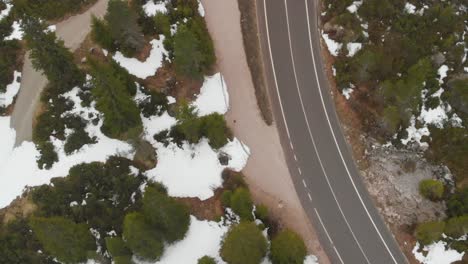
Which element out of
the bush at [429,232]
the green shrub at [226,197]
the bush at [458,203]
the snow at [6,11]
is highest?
the snow at [6,11]

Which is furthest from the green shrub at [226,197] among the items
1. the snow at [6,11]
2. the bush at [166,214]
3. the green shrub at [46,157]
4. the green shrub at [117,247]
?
the snow at [6,11]

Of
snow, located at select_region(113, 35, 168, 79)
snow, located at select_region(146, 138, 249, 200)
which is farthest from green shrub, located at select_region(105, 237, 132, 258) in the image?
snow, located at select_region(113, 35, 168, 79)

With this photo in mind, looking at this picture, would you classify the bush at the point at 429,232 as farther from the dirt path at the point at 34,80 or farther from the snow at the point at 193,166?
the dirt path at the point at 34,80

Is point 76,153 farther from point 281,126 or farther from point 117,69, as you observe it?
point 281,126

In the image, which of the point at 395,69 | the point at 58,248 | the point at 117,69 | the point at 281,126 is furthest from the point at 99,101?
the point at 395,69

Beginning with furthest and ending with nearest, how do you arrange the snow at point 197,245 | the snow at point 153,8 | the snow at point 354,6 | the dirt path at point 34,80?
1. the snow at point 153,8
2. the snow at point 354,6
3. the dirt path at point 34,80
4. the snow at point 197,245

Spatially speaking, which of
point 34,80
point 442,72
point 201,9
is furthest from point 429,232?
point 34,80

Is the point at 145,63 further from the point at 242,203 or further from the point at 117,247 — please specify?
the point at 117,247
